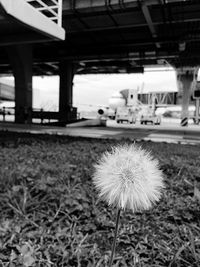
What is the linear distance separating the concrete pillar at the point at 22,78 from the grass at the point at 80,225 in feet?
55.0

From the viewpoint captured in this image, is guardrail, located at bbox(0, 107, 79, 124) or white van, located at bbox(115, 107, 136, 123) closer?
guardrail, located at bbox(0, 107, 79, 124)

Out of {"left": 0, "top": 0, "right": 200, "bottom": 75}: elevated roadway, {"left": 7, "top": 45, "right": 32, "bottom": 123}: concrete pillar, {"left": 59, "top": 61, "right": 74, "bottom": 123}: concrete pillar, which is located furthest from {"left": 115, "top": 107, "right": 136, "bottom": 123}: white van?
{"left": 7, "top": 45, "right": 32, "bottom": 123}: concrete pillar

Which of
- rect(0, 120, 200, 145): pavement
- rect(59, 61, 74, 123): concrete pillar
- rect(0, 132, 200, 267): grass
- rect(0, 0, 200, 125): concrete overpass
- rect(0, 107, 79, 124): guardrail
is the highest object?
rect(0, 0, 200, 125): concrete overpass

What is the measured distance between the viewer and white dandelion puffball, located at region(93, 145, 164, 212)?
1.02 metres

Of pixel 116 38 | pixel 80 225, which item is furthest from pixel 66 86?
pixel 80 225

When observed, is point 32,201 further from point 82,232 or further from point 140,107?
point 140,107

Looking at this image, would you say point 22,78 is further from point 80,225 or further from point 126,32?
point 80,225

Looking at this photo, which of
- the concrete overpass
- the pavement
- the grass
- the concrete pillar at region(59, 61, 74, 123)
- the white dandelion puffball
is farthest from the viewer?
the concrete pillar at region(59, 61, 74, 123)

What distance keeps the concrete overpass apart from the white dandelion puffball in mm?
8878

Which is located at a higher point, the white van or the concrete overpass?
the concrete overpass

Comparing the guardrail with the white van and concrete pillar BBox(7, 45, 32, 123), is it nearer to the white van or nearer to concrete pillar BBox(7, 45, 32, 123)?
concrete pillar BBox(7, 45, 32, 123)

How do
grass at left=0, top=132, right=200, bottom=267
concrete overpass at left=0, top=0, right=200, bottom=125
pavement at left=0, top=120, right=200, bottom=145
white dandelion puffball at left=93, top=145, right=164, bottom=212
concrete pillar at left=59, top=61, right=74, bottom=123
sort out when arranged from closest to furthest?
1. white dandelion puffball at left=93, top=145, right=164, bottom=212
2. grass at left=0, top=132, right=200, bottom=267
3. concrete overpass at left=0, top=0, right=200, bottom=125
4. pavement at left=0, top=120, right=200, bottom=145
5. concrete pillar at left=59, top=61, right=74, bottom=123

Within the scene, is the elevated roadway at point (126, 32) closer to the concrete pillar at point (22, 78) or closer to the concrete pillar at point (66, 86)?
the concrete pillar at point (22, 78)

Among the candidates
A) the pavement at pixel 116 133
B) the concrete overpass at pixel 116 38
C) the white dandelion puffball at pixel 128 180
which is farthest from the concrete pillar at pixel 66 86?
the white dandelion puffball at pixel 128 180
